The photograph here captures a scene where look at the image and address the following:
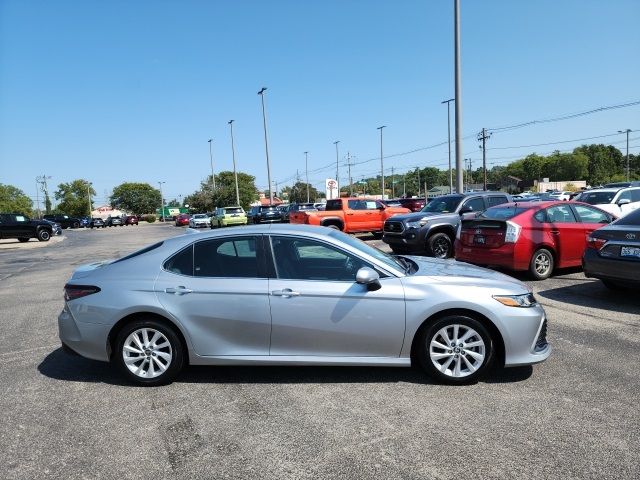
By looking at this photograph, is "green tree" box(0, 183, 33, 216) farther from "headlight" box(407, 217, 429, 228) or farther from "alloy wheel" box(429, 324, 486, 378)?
"alloy wheel" box(429, 324, 486, 378)

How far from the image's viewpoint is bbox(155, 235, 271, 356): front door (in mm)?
4383

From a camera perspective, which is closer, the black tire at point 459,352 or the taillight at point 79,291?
the black tire at point 459,352

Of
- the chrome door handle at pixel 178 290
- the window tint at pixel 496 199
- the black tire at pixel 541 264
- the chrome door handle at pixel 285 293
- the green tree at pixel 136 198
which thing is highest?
the green tree at pixel 136 198

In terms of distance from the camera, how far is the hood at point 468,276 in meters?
4.39

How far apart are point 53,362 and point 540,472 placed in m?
4.87

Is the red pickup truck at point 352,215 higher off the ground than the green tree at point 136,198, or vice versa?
the green tree at point 136,198

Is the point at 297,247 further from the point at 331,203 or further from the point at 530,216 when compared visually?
the point at 331,203

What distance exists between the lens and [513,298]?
14.2 feet

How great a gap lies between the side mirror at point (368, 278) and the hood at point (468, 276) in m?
0.37

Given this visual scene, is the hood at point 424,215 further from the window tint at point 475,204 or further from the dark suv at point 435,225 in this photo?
the window tint at point 475,204

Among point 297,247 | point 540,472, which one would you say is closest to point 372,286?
point 297,247

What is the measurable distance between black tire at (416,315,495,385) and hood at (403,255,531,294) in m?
0.34

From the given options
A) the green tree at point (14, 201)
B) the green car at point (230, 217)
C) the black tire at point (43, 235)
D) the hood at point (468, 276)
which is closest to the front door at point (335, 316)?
the hood at point (468, 276)

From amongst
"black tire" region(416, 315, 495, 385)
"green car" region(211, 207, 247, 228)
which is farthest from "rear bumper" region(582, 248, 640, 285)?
"green car" region(211, 207, 247, 228)
